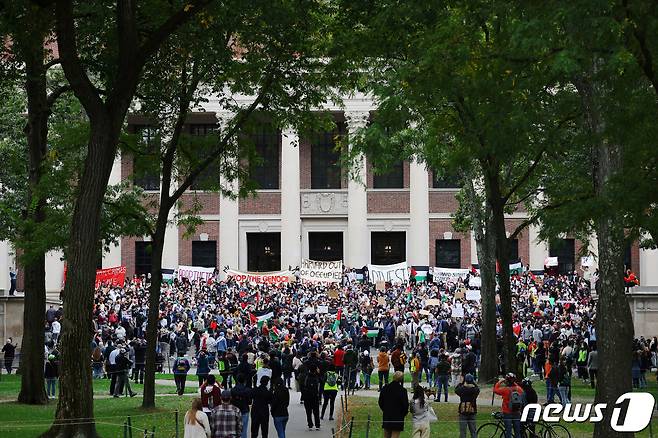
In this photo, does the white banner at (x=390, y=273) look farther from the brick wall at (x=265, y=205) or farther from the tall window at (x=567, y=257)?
the tall window at (x=567, y=257)

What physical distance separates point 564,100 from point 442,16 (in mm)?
3496

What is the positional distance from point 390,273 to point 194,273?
35.1 feet

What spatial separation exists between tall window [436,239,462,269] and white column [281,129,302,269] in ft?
27.8

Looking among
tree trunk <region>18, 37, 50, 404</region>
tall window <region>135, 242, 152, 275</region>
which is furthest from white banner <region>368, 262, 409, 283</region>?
tree trunk <region>18, 37, 50, 404</region>

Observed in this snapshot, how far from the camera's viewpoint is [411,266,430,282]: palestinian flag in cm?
5972

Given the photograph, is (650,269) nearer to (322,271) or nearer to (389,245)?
(389,245)

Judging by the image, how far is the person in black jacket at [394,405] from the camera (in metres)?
18.2

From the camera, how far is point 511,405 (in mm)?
19188

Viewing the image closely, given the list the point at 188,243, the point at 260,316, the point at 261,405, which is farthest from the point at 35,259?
the point at 188,243

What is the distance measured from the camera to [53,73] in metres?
36.8

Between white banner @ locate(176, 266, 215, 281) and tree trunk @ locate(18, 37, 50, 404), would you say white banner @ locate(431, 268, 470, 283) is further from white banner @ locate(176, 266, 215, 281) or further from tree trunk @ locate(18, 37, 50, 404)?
tree trunk @ locate(18, 37, 50, 404)

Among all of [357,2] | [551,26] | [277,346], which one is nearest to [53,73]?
[277,346]

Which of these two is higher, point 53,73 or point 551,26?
point 53,73

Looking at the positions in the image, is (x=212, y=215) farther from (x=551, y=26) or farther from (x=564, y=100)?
(x=551, y=26)
